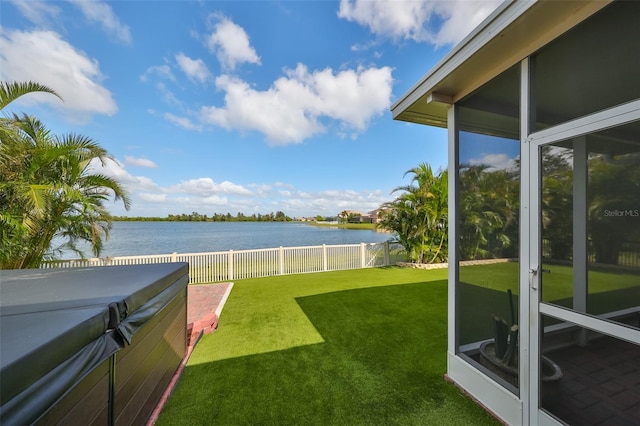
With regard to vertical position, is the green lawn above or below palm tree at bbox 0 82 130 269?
below

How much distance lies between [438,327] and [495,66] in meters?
3.43

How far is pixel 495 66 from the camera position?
6.46ft

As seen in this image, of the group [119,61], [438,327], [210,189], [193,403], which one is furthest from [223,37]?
[210,189]

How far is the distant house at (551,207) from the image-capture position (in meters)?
1.34

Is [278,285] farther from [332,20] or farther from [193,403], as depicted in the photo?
[332,20]

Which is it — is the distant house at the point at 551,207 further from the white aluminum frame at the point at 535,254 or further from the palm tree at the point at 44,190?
the palm tree at the point at 44,190

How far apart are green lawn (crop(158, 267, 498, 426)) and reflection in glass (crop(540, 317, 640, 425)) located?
1.91 ft

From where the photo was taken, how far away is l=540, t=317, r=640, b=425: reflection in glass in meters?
1.35

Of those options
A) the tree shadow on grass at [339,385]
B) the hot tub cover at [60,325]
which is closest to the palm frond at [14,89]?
the hot tub cover at [60,325]

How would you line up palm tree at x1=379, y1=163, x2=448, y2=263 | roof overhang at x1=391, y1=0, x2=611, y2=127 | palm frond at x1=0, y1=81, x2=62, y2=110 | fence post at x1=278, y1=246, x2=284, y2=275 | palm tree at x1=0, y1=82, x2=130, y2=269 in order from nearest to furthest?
roof overhang at x1=391, y1=0, x2=611, y2=127, palm frond at x1=0, y1=81, x2=62, y2=110, palm tree at x1=0, y1=82, x2=130, y2=269, fence post at x1=278, y1=246, x2=284, y2=275, palm tree at x1=379, y1=163, x2=448, y2=263

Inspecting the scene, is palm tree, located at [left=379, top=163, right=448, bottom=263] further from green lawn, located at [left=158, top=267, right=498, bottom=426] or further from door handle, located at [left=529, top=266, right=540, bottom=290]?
door handle, located at [left=529, top=266, right=540, bottom=290]

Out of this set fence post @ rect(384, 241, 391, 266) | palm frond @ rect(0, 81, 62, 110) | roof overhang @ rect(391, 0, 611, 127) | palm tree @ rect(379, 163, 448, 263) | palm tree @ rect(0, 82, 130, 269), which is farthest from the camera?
fence post @ rect(384, 241, 391, 266)

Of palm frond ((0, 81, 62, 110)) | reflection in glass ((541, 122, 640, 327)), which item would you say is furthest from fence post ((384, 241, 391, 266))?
palm frond ((0, 81, 62, 110))

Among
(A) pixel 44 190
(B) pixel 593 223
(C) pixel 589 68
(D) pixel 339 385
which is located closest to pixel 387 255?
(D) pixel 339 385
